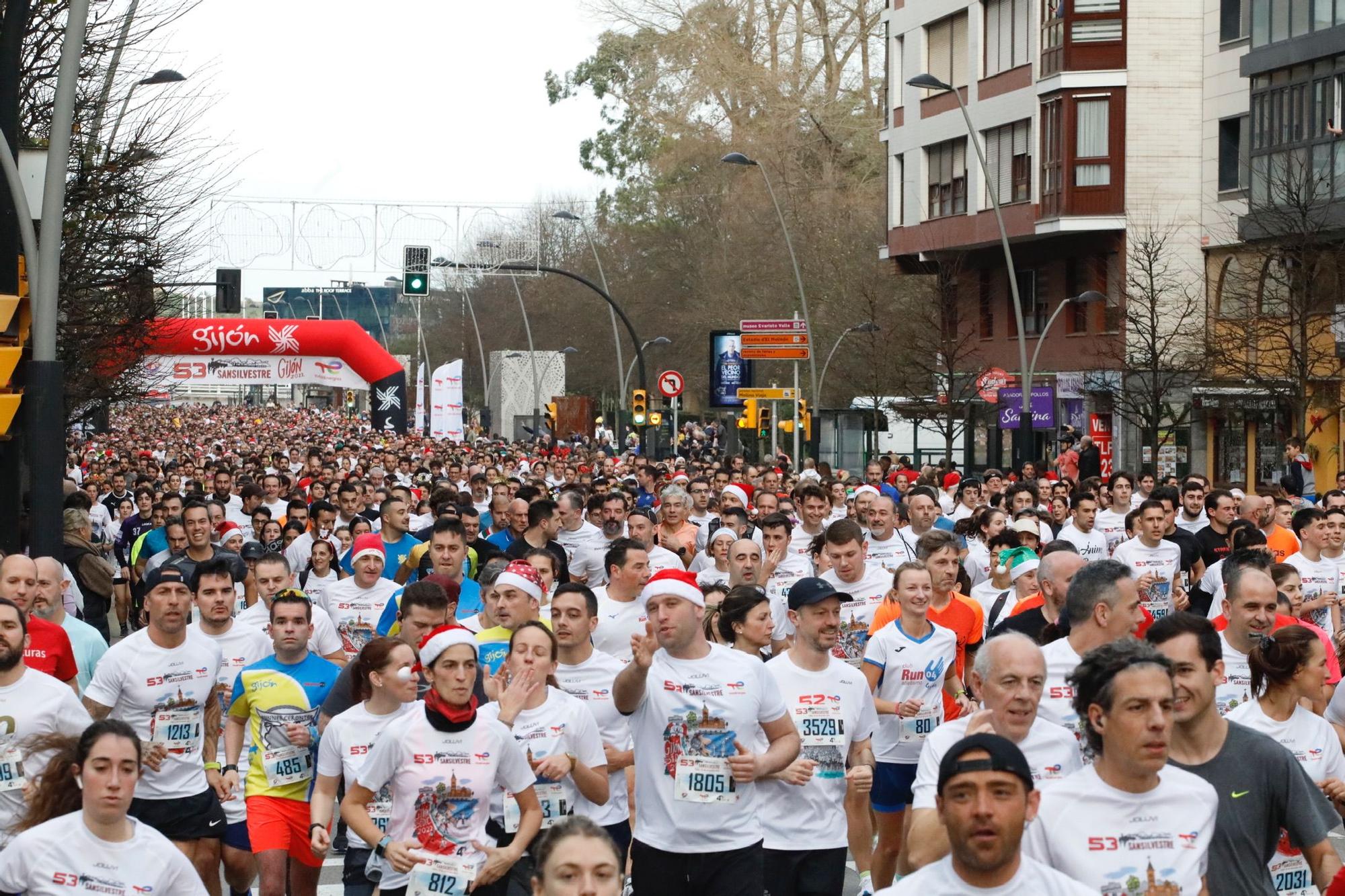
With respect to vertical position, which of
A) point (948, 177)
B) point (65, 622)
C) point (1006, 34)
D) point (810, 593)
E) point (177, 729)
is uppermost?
point (1006, 34)

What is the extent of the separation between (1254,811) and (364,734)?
3.40 metres

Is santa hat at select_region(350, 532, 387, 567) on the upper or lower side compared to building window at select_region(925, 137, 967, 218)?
lower

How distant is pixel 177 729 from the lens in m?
8.43

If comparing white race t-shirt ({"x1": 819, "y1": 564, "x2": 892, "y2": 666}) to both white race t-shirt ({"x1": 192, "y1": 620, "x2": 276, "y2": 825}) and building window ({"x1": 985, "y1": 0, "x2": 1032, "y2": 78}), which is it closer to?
white race t-shirt ({"x1": 192, "y1": 620, "x2": 276, "y2": 825})

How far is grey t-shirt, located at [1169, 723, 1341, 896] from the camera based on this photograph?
5.41 metres

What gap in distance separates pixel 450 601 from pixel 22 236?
5.34m

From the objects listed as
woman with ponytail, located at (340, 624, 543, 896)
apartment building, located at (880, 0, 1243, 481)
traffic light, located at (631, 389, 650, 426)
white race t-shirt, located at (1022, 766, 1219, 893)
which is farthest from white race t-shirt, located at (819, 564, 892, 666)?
traffic light, located at (631, 389, 650, 426)

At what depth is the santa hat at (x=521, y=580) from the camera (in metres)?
8.31

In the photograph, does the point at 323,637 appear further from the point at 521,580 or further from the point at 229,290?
the point at 229,290

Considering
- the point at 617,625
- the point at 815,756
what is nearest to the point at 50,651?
the point at 617,625

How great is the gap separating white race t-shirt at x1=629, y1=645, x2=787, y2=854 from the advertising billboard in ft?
114

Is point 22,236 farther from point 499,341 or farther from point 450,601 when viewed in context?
point 499,341

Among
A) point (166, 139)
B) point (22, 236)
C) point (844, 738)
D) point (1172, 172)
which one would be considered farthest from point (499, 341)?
point (844, 738)

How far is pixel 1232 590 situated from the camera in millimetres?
7551
